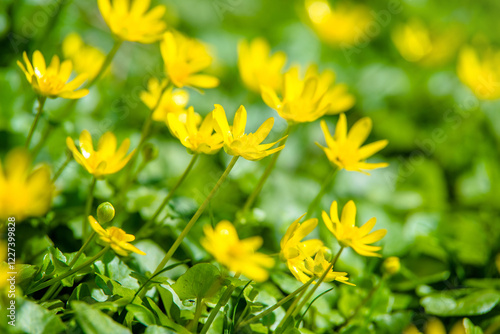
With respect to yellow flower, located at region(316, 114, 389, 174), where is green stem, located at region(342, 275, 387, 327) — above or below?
below

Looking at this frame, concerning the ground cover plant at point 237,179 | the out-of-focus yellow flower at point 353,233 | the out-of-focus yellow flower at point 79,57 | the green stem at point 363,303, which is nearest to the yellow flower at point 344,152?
the ground cover plant at point 237,179

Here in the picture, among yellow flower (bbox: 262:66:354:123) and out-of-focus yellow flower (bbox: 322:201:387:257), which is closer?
out-of-focus yellow flower (bbox: 322:201:387:257)

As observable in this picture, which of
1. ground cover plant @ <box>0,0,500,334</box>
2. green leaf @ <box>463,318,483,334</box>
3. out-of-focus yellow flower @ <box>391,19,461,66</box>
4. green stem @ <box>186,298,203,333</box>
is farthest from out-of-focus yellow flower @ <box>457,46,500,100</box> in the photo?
green stem @ <box>186,298,203,333</box>

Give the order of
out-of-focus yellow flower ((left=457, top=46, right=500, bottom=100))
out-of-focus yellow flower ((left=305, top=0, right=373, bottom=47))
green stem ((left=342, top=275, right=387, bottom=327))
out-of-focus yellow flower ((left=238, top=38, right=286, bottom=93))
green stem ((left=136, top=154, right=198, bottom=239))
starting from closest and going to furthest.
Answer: green stem ((left=136, top=154, right=198, bottom=239)) < green stem ((left=342, top=275, right=387, bottom=327)) < out-of-focus yellow flower ((left=238, top=38, right=286, bottom=93)) < out-of-focus yellow flower ((left=457, top=46, right=500, bottom=100)) < out-of-focus yellow flower ((left=305, top=0, right=373, bottom=47))

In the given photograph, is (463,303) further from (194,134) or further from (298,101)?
(194,134)

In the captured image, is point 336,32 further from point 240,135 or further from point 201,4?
point 240,135

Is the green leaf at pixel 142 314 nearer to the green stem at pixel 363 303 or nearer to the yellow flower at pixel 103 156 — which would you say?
the yellow flower at pixel 103 156

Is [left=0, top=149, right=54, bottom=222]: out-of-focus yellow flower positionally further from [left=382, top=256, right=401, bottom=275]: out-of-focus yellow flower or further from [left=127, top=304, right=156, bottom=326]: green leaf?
[left=382, top=256, right=401, bottom=275]: out-of-focus yellow flower
